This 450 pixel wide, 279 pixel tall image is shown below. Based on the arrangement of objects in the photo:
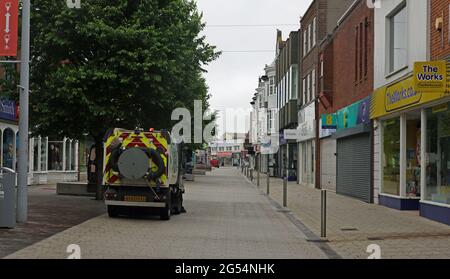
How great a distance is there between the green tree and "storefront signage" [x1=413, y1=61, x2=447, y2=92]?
Result: 6.89 m

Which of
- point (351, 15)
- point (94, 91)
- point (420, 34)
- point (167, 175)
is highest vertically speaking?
point (351, 15)

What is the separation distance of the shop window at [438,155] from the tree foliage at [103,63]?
7212mm

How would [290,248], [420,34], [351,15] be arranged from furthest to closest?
[351,15], [420,34], [290,248]

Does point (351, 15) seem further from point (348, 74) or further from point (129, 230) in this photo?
point (129, 230)

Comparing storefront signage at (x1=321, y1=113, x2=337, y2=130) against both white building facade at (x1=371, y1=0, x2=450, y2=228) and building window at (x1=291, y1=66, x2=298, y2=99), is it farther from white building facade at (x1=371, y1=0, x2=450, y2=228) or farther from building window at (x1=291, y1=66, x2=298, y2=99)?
building window at (x1=291, y1=66, x2=298, y2=99)

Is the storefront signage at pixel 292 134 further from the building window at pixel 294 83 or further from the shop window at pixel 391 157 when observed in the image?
the shop window at pixel 391 157

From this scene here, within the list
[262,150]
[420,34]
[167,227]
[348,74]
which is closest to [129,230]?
[167,227]

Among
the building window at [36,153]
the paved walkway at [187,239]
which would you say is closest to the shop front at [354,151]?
the paved walkway at [187,239]

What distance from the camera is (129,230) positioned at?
42.2ft

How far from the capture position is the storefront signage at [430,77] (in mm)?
13648

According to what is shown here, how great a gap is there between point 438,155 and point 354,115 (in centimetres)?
855
